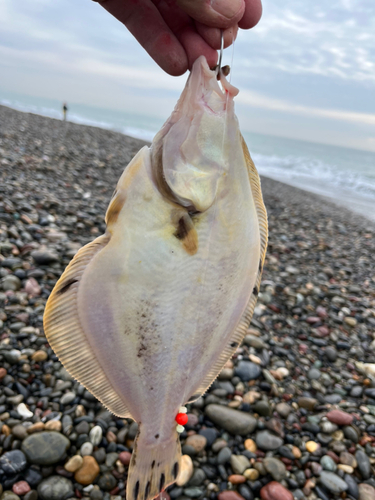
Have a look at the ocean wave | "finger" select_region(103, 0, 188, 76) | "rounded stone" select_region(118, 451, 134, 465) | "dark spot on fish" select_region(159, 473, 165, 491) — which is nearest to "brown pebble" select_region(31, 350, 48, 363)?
"rounded stone" select_region(118, 451, 134, 465)

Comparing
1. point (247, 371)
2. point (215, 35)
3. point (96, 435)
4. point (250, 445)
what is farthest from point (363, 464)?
point (215, 35)

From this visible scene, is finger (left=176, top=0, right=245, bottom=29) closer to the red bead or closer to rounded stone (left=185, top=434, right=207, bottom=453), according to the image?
the red bead

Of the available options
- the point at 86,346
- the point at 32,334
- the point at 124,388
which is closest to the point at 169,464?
the point at 124,388

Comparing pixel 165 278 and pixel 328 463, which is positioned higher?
A: pixel 165 278

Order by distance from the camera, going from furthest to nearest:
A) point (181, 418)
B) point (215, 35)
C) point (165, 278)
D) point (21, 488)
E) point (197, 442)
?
1. point (197, 442)
2. point (215, 35)
3. point (21, 488)
4. point (181, 418)
5. point (165, 278)

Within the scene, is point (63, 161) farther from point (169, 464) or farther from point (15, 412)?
point (169, 464)

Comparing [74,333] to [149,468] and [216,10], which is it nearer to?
[149,468]

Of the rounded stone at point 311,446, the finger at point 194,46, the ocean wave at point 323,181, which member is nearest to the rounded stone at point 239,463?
the rounded stone at point 311,446

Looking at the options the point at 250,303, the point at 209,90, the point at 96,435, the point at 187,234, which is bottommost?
the point at 96,435
